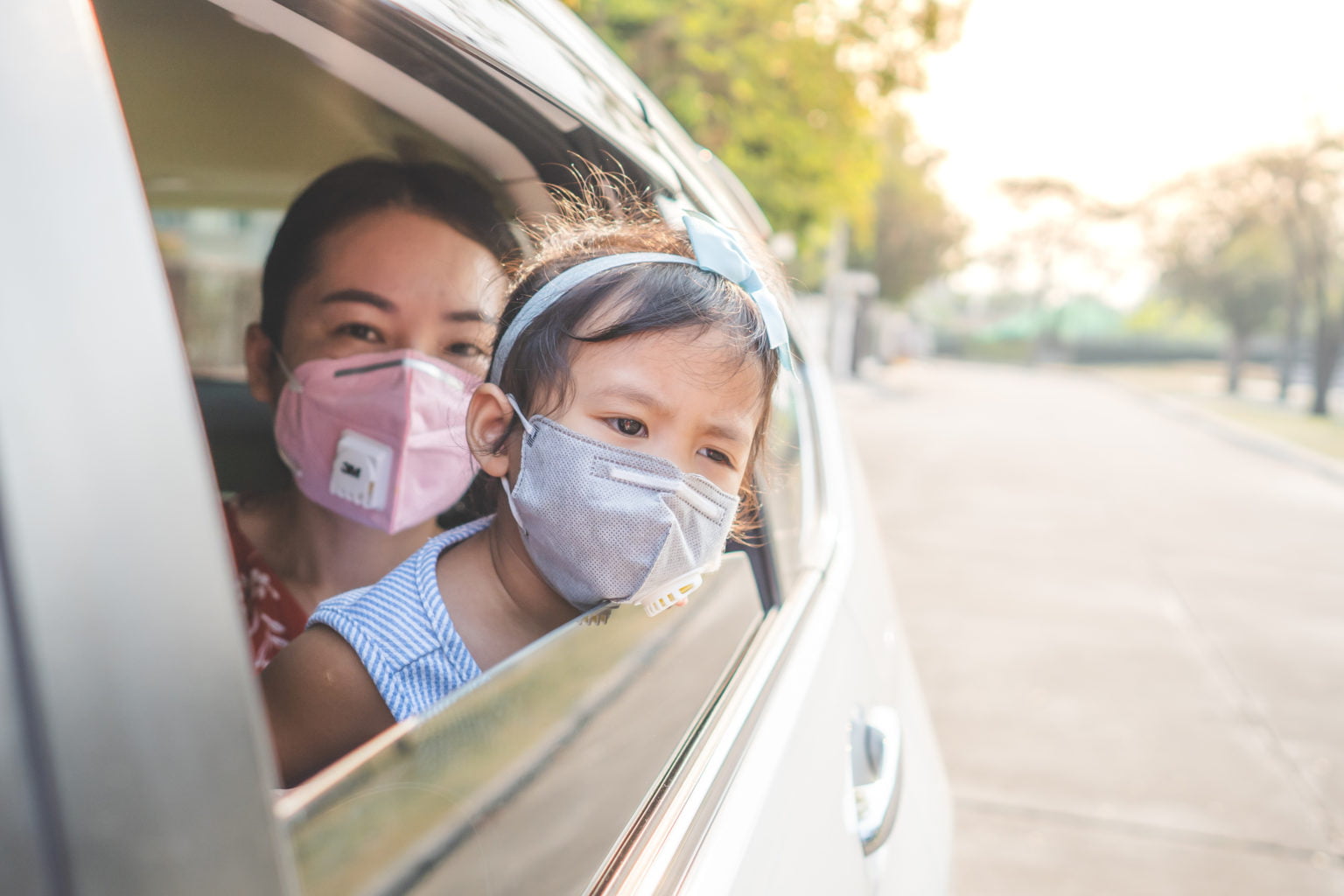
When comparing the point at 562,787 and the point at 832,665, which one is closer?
the point at 562,787

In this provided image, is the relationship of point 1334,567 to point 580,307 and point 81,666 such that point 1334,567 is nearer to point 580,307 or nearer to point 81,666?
point 580,307

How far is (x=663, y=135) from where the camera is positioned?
1.55 meters

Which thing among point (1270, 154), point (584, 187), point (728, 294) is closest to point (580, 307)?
point (728, 294)

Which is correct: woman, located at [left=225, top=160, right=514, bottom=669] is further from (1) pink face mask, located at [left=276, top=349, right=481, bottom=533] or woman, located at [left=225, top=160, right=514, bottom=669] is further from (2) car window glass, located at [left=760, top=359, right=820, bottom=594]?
(2) car window glass, located at [left=760, top=359, right=820, bottom=594]

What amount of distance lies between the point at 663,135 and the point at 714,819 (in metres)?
0.97

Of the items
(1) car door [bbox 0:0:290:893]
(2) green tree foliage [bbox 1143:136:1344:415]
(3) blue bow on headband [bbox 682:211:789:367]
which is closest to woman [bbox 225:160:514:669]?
(3) blue bow on headband [bbox 682:211:789:367]

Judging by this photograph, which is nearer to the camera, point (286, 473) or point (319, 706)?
point (319, 706)

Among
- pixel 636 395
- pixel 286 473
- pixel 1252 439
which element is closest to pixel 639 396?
pixel 636 395

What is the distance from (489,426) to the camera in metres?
1.28

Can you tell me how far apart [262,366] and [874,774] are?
124cm

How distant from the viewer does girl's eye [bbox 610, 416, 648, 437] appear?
1.19 metres

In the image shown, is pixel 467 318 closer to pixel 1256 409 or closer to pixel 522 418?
pixel 522 418

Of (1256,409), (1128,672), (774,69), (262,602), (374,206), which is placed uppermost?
(774,69)

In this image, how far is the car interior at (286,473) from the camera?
770 mm
